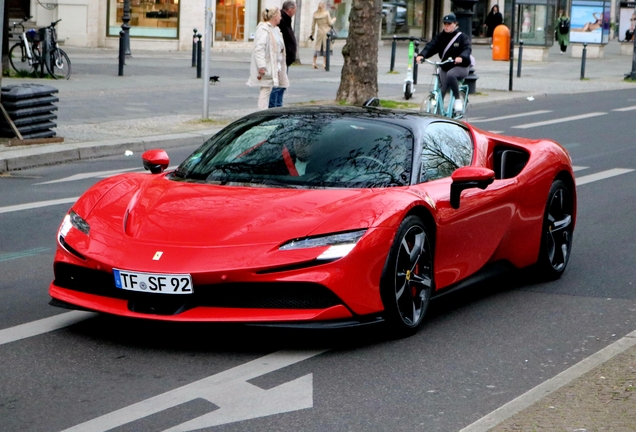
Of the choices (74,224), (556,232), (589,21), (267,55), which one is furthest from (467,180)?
(589,21)

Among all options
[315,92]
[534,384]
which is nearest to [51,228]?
[534,384]

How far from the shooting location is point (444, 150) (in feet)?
23.7

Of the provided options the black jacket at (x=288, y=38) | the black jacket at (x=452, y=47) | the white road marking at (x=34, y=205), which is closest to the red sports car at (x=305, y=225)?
the white road marking at (x=34, y=205)

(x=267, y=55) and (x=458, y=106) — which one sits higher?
(x=267, y=55)

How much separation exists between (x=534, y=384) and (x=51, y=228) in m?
5.21

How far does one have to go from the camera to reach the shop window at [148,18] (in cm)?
3969

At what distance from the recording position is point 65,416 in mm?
4840

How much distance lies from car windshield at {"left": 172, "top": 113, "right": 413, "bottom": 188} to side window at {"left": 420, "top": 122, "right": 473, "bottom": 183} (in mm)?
153

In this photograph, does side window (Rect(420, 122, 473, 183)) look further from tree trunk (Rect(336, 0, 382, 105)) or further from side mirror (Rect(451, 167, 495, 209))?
tree trunk (Rect(336, 0, 382, 105))

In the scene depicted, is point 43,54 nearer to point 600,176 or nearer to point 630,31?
point 600,176

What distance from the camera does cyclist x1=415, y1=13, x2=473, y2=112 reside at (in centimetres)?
1936

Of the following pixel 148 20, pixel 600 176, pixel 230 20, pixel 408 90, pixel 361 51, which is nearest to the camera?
pixel 600 176

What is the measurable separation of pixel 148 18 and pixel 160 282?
35511 millimetres

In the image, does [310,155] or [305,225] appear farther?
[310,155]
